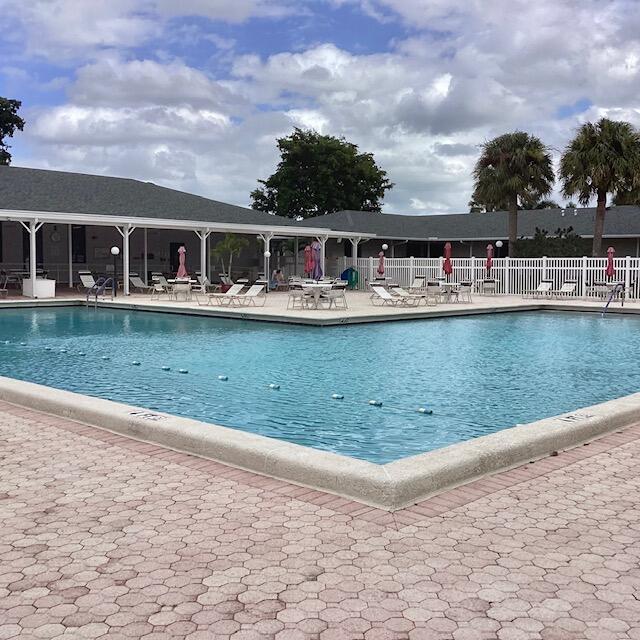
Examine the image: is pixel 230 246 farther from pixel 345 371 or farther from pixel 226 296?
pixel 345 371

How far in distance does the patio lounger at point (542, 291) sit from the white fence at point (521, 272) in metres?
0.20

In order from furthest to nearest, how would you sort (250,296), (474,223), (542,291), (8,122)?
(8,122) → (474,223) → (542,291) → (250,296)

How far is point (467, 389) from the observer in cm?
912

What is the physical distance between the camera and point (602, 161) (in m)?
28.0

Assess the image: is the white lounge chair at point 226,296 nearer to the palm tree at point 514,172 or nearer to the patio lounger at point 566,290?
the patio lounger at point 566,290

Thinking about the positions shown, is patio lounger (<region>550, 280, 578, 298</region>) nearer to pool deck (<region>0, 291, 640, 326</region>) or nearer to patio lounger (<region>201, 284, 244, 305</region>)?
pool deck (<region>0, 291, 640, 326</region>)

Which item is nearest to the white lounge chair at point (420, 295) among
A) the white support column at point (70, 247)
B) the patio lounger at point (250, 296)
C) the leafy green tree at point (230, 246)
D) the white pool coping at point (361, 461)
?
the patio lounger at point (250, 296)

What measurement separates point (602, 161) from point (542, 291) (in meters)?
6.37

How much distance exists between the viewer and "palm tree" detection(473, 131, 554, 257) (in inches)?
1237

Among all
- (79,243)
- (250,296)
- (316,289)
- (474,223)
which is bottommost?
(250,296)

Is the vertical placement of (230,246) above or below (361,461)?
above

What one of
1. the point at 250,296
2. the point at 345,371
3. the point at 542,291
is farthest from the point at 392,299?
the point at 345,371

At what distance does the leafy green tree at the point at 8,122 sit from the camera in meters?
49.2

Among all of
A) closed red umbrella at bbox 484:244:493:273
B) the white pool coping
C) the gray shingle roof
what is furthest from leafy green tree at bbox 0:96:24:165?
the white pool coping
